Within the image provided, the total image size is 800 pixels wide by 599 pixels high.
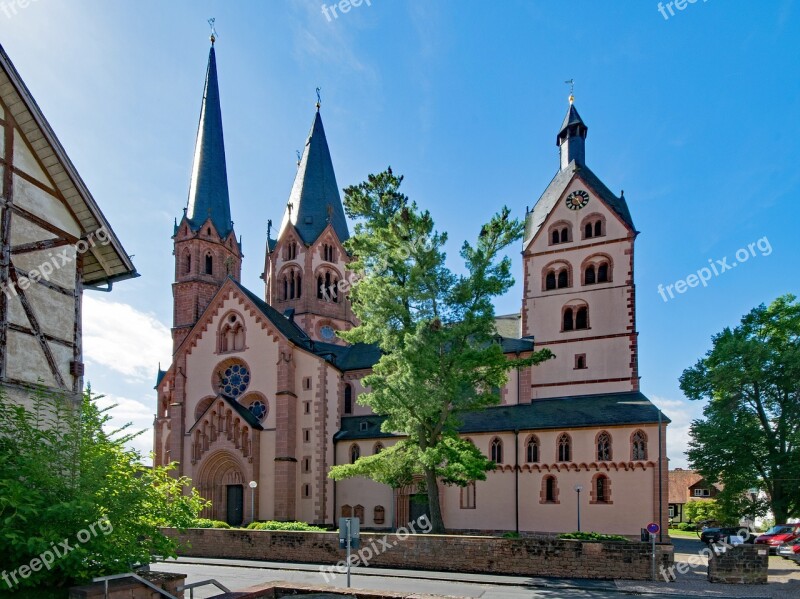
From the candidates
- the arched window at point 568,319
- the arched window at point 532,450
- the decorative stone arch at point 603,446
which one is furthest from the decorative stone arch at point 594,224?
the arched window at point 532,450

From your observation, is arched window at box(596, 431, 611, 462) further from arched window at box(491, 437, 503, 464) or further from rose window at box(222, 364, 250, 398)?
rose window at box(222, 364, 250, 398)

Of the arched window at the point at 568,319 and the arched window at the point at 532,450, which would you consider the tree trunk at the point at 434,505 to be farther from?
the arched window at the point at 568,319

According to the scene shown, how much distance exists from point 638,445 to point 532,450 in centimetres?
498

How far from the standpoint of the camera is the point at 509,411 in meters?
35.8

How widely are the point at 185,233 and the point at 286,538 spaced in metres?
29.5

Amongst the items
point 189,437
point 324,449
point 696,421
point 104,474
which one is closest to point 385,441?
point 324,449

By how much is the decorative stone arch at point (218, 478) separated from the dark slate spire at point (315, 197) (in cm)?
1696

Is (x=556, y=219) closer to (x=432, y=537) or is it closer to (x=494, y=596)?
(x=432, y=537)

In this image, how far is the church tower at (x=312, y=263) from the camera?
46.8 metres

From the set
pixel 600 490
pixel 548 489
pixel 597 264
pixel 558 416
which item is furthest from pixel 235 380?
pixel 597 264

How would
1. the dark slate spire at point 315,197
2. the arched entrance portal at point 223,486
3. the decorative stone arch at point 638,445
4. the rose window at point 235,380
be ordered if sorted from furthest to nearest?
the dark slate spire at point 315,197, the rose window at point 235,380, the arched entrance portal at point 223,486, the decorative stone arch at point 638,445

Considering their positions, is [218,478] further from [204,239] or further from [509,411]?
[204,239]

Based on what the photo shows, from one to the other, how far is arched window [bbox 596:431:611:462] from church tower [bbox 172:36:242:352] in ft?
86.1

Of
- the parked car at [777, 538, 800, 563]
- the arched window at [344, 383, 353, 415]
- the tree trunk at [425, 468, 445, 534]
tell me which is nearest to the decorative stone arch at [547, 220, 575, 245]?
the arched window at [344, 383, 353, 415]
